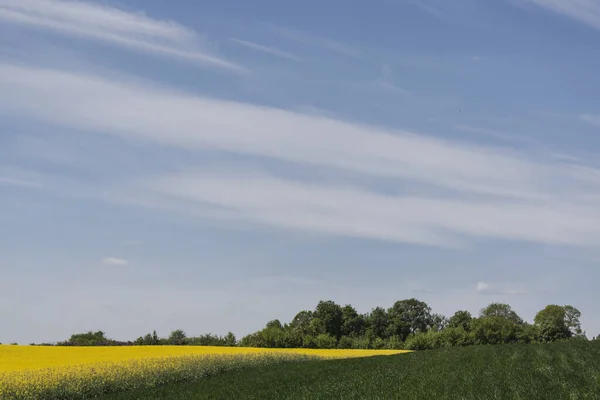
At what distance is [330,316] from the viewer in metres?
105

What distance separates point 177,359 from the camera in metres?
31.2

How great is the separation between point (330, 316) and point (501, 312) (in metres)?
44.4

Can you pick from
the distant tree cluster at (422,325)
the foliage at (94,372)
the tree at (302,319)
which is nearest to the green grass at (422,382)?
the foliage at (94,372)

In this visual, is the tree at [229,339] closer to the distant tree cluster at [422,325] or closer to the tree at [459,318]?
the distant tree cluster at [422,325]

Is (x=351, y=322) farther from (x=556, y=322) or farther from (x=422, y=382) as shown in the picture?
(x=422, y=382)

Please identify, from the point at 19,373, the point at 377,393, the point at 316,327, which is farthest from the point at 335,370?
the point at 316,327

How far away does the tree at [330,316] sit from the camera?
10500cm

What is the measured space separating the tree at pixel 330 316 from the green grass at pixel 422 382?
251ft

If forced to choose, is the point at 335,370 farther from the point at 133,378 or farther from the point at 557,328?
the point at 557,328

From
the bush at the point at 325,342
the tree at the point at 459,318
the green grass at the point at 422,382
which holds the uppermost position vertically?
the tree at the point at 459,318

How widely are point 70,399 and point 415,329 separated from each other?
9661cm

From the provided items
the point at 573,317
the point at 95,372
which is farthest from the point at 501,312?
the point at 95,372

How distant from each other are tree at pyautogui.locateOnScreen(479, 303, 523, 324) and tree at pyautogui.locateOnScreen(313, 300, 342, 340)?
131ft

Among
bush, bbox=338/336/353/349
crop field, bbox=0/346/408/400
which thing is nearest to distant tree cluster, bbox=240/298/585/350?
bush, bbox=338/336/353/349
